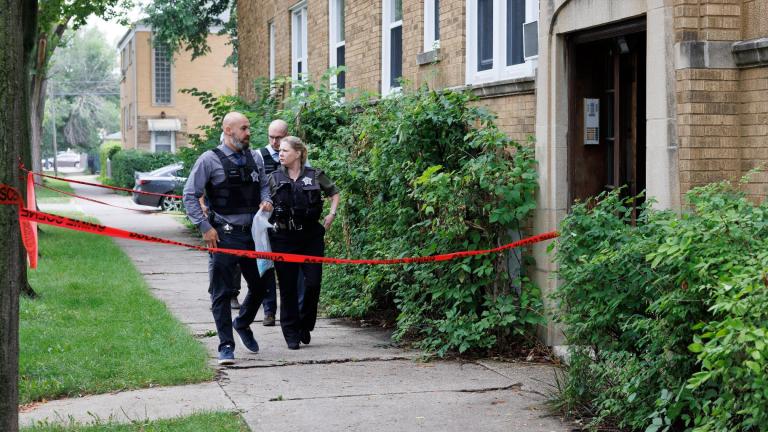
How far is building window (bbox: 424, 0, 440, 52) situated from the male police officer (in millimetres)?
4311

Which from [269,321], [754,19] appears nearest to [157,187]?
[269,321]

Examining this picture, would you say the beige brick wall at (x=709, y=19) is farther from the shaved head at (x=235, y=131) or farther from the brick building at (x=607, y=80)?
the shaved head at (x=235, y=131)

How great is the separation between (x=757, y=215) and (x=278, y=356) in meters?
4.52

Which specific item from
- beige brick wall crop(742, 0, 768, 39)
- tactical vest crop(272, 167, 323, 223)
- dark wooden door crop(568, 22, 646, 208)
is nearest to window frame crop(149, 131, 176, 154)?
tactical vest crop(272, 167, 323, 223)

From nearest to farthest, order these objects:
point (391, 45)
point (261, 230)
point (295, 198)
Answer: point (261, 230)
point (295, 198)
point (391, 45)

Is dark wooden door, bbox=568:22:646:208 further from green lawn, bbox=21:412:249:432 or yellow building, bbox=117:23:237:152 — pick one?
yellow building, bbox=117:23:237:152

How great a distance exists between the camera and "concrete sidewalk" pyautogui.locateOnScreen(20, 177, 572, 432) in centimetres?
655

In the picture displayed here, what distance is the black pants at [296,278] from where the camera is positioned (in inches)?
352

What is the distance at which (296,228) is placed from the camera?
8.91 m

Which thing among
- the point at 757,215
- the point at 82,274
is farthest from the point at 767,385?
the point at 82,274

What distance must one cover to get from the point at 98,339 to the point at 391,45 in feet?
20.5

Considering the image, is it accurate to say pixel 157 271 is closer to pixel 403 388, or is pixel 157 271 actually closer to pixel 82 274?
pixel 82 274

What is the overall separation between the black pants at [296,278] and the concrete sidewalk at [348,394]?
0.24 m

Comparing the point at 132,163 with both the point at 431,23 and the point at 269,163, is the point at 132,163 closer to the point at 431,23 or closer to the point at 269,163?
the point at 431,23
